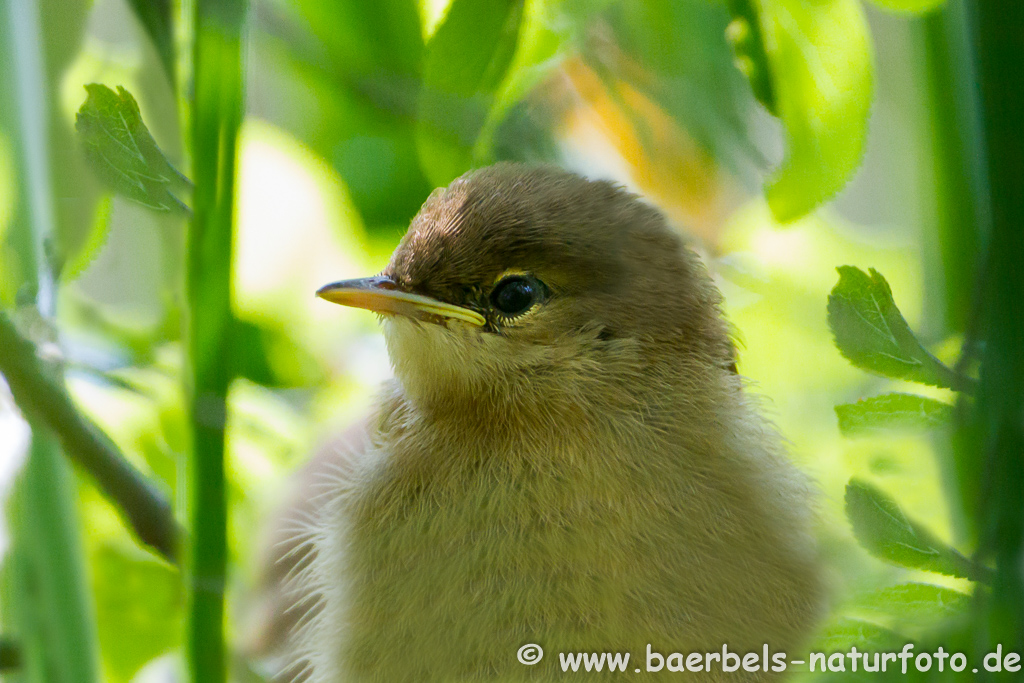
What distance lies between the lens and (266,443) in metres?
0.51

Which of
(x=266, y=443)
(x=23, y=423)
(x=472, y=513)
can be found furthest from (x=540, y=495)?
(x=23, y=423)

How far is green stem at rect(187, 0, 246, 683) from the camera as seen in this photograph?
0.97 ft

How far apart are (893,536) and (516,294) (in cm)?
27

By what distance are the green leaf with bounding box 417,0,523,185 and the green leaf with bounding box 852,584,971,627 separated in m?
0.21

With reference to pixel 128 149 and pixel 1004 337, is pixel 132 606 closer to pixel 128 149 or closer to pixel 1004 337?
pixel 128 149

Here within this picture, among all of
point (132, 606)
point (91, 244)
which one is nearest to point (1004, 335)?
point (91, 244)

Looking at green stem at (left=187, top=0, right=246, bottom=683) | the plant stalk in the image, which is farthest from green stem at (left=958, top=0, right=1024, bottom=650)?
green stem at (left=187, top=0, right=246, bottom=683)

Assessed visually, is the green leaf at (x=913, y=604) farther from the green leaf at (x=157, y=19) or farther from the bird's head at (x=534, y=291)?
the green leaf at (x=157, y=19)

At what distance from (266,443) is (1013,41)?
16.0 inches

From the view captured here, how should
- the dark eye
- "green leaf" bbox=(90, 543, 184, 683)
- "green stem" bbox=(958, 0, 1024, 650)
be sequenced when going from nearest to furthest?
1. "green stem" bbox=(958, 0, 1024, 650)
2. the dark eye
3. "green leaf" bbox=(90, 543, 184, 683)

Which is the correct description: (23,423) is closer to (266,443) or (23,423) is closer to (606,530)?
(266,443)

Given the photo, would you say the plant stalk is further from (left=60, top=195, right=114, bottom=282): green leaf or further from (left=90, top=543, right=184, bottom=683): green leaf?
(left=90, top=543, right=184, bottom=683): green leaf

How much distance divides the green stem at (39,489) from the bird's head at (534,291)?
0.12 m

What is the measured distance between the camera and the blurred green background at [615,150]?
315mm
